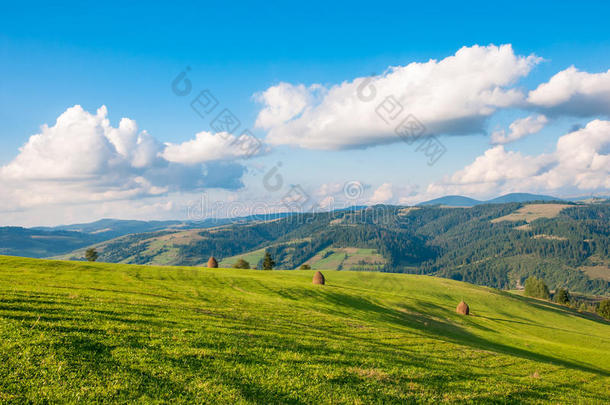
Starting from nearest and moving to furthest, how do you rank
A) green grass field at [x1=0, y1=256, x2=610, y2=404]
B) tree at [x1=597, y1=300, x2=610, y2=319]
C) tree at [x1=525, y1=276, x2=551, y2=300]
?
green grass field at [x1=0, y1=256, x2=610, y2=404] → tree at [x1=597, y1=300, x2=610, y2=319] → tree at [x1=525, y1=276, x2=551, y2=300]

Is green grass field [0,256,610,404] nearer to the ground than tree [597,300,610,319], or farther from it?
farther from it

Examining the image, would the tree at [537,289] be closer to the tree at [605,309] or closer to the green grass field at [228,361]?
the tree at [605,309]

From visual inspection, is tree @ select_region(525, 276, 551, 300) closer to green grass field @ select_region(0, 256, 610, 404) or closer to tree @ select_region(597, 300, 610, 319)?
tree @ select_region(597, 300, 610, 319)

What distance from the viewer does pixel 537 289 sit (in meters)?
171

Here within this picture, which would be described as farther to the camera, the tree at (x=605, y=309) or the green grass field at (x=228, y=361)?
the tree at (x=605, y=309)

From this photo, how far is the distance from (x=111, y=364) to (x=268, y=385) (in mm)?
6732

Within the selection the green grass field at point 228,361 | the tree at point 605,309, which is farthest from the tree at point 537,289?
the green grass field at point 228,361

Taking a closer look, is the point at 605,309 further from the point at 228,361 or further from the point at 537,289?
the point at 228,361

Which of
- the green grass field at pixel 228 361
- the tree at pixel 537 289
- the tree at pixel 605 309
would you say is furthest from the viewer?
the tree at pixel 537 289

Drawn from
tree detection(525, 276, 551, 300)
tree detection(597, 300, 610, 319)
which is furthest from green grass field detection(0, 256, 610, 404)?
tree detection(525, 276, 551, 300)

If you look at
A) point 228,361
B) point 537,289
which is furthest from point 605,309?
point 228,361

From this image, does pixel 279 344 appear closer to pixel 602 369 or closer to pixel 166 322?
pixel 166 322

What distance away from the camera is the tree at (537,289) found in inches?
6614

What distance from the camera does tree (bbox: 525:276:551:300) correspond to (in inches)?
6614
